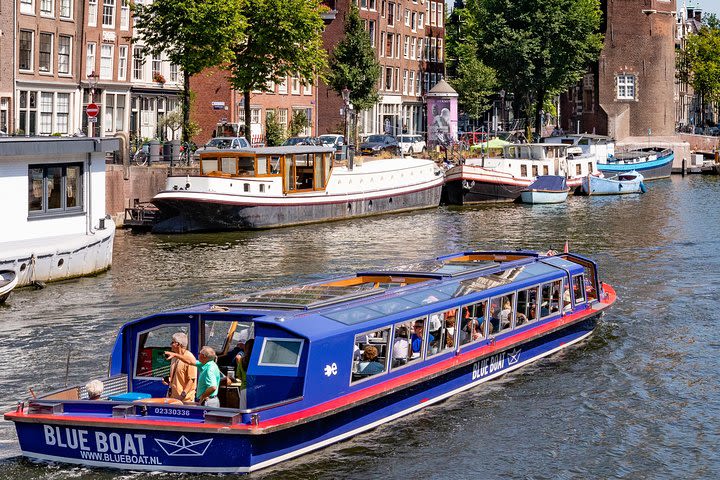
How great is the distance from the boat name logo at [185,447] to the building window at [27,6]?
154 ft

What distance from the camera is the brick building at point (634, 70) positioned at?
112000 mm

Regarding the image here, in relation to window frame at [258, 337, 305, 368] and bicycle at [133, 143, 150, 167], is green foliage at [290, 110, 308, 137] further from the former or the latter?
window frame at [258, 337, 305, 368]

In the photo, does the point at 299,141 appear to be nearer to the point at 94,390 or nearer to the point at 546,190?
the point at 546,190

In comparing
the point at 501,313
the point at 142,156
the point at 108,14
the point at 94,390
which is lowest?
the point at 94,390

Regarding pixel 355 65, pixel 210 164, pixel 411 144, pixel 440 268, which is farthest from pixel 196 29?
pixel 440 268

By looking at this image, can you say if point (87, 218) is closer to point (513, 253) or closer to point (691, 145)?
point (513, 253)

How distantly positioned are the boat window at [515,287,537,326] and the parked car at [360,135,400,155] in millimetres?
52762

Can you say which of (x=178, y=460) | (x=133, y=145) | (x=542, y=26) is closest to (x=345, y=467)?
(x=178, y=460)

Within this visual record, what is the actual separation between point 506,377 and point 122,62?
162 ft

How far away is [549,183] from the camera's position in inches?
2876

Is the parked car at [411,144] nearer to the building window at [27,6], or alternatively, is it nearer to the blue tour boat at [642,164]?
the blue tour boat at [642,164]

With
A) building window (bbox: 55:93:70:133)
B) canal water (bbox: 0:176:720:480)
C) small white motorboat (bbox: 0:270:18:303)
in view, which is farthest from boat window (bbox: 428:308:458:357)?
building window (bbox: 55:93:70:133)

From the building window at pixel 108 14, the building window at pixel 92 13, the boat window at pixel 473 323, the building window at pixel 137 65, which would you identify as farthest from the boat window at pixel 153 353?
the building window at pixel 137 65

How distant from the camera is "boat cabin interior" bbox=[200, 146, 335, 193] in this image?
178 feet
